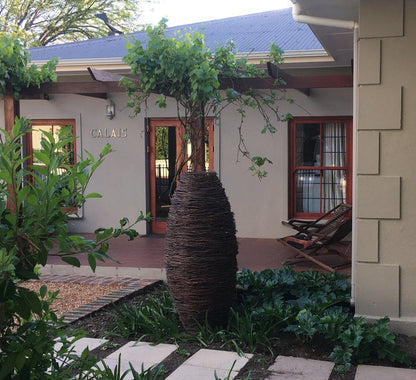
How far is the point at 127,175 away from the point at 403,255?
628 centimetres

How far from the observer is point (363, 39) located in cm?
458

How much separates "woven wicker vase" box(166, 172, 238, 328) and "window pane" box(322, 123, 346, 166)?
479cm

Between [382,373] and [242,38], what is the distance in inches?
295

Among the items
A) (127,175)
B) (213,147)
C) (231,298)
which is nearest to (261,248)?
(213,147)

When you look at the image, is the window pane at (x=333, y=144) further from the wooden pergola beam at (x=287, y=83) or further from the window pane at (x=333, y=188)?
the wooden pergola beam at (x=287, y=83)

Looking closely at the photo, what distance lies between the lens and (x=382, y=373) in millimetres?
3908

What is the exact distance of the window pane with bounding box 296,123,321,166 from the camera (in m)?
9.32

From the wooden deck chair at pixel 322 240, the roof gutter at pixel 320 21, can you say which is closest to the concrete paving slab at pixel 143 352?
the wooden deck chair at pixel 322 240

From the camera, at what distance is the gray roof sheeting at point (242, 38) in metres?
9.25

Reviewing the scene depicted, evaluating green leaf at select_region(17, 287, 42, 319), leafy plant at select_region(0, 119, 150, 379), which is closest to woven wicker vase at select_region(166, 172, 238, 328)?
leafy plant at select_region(0, 119, 150, 379)

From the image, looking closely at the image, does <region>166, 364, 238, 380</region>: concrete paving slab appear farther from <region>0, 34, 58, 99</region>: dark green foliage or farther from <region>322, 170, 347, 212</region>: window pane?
<region>322, 170, 347, 212</region>: window pane

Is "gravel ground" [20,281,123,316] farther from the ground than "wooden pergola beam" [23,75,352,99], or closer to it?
closer to it

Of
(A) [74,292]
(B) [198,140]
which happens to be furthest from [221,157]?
(A) [74,292]

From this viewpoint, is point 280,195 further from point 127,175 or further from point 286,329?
point 286,329
